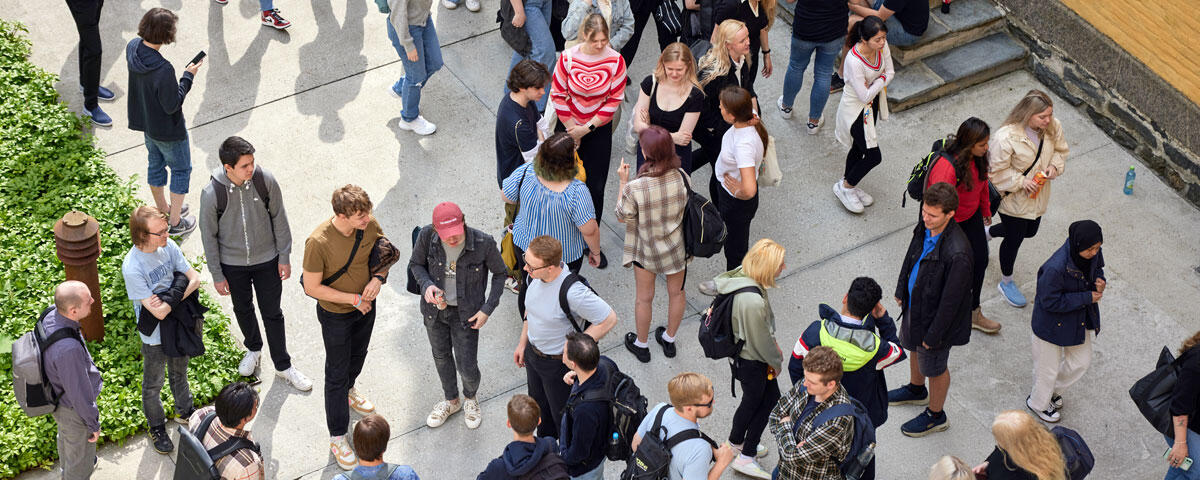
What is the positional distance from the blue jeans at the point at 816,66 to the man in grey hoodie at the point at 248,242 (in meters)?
4.38

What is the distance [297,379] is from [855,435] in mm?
3600

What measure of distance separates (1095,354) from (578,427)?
3.96 metres

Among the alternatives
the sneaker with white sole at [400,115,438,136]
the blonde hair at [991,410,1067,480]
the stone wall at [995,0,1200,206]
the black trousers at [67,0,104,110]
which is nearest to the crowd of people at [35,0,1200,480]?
the blonde hair at [991,410,1067,480]

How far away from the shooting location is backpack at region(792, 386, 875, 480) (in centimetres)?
557

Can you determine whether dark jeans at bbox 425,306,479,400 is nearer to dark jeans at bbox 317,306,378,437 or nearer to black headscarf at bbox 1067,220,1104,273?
dark jeans at bbox 317,306,378,437

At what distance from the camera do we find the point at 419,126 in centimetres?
939

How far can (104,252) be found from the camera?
821 centimetres

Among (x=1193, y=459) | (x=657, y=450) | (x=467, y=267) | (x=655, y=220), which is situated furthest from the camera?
(x=655, y=220)

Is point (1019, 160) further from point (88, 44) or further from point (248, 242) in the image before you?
point (88, 44)

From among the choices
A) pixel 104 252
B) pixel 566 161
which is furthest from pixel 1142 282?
pixel 104 252

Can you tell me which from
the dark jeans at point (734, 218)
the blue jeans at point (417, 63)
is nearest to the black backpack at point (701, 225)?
the dark jeans at point (734, 218)

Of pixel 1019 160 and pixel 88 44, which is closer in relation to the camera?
pixel 1019 160

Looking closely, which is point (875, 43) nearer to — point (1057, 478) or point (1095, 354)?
point (1095, 354)

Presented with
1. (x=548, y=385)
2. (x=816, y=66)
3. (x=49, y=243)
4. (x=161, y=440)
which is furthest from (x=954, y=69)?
(x=49, y=243)
